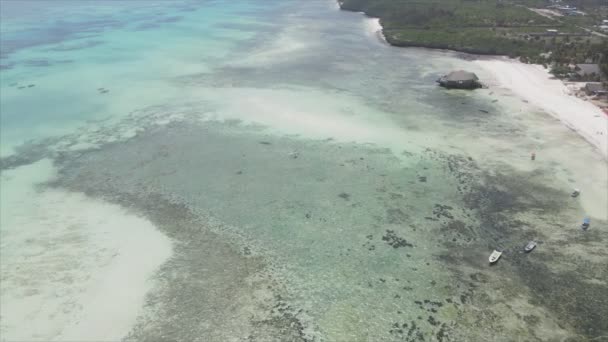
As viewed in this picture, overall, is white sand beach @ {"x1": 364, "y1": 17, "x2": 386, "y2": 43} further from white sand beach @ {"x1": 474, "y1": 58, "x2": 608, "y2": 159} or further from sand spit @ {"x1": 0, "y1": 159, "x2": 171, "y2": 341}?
sand spit @ {"x1": 0, "y1": 159, "x2": 171, "y2": 341}

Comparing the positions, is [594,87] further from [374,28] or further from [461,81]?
[374,28]

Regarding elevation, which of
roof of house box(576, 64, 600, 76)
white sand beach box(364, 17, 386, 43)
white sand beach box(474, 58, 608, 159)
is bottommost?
white sand beach box(474, 58, 608, 159)

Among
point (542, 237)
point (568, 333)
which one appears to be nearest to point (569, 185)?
point (542, 237)

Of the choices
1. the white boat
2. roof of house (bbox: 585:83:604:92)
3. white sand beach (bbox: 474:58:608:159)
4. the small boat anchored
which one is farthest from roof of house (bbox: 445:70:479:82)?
the white boat

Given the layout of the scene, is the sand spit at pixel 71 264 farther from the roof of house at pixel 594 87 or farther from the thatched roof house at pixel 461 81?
the roof of house at pixel 594 87

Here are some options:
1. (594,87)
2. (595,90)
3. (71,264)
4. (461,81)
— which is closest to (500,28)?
(461,81)

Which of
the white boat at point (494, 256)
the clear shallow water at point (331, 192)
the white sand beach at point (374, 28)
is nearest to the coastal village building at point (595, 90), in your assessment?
the clear shallow water at point (331, 192)
